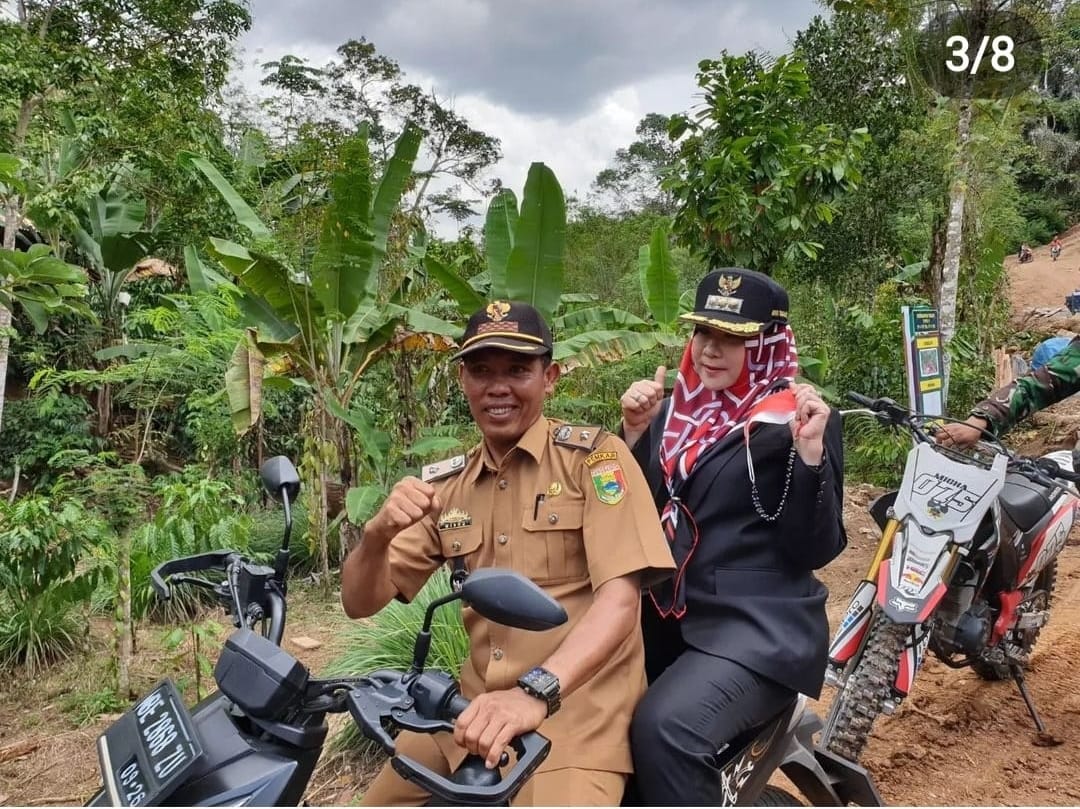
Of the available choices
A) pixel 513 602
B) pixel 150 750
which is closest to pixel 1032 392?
pixel 513 602

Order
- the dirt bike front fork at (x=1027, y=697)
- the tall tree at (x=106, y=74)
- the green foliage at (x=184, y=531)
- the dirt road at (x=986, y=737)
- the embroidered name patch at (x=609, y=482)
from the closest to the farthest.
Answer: the embroidered name patch at (x=609, y=482) < the dirt road at (x=986, y=737) < the dirt bike front fork at (x=1027, y=697) < the green foliage at (x=184, y=531) < the tall tree at (x=106, y=74)

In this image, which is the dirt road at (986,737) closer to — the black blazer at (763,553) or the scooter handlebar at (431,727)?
the black blazer at (763,553)

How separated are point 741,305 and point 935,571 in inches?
49.3

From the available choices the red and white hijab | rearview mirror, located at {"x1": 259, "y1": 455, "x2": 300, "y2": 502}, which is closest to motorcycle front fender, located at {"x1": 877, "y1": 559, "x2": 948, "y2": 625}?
the red and white hijab

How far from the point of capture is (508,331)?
1.72 meters

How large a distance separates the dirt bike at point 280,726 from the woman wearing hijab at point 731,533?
592mm

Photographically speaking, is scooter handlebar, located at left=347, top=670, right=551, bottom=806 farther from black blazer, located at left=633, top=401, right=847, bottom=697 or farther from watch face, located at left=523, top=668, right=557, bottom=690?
black blazer, located at left=633, top=401, right=847, bottom=697

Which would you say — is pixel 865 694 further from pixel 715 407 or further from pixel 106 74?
pixel 106 74

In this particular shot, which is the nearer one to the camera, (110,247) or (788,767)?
(788,767)

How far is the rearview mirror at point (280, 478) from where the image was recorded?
1.62 m

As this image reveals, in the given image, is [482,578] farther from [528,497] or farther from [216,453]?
[216,453]

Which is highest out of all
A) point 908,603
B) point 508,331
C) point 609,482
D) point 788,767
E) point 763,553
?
point 508,331

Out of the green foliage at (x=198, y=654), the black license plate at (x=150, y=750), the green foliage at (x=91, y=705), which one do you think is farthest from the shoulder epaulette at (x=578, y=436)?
the green foliage at (x=91, y=705)

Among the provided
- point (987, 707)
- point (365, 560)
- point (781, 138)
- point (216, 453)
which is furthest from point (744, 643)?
point (216, 453)
